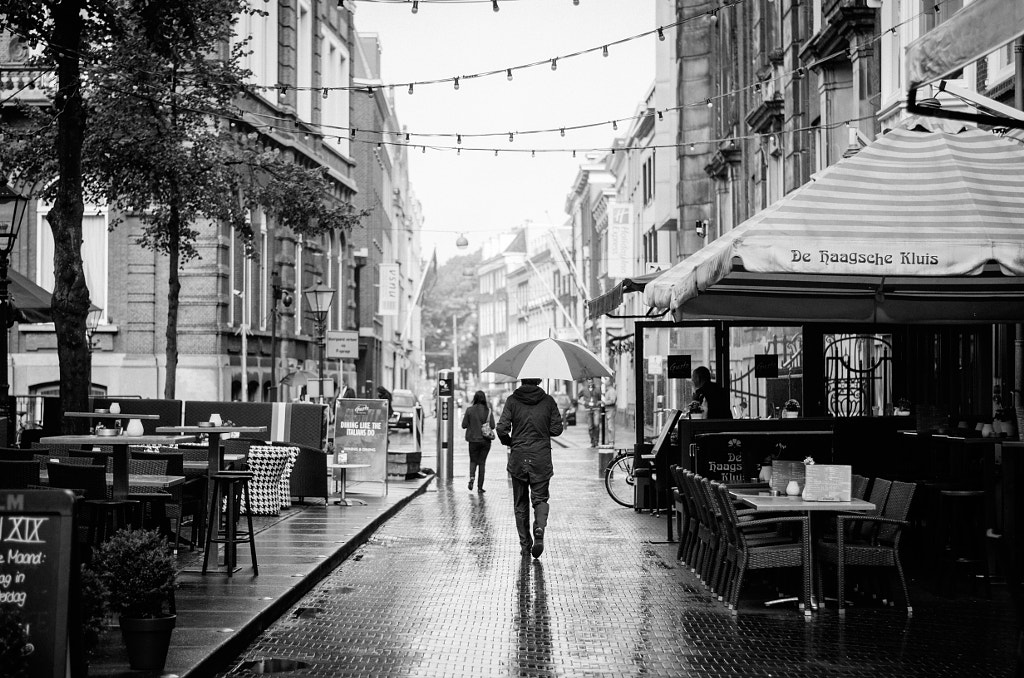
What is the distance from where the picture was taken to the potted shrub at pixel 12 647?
19.0 feet

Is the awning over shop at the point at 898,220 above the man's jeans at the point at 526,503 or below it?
above

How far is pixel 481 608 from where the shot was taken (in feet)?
36.9

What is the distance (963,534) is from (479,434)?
48.4 feet

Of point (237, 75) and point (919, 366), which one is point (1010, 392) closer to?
point (919, 366)

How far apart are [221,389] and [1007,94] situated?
63.0 ft

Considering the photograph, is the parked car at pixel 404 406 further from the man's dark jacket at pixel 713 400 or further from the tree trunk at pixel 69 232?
the tree trunk at pixel 69 232

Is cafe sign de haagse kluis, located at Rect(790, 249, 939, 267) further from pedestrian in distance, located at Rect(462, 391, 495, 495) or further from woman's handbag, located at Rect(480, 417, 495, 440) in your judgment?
woman's handbag, located at Rect(480, 417, 495, 440)

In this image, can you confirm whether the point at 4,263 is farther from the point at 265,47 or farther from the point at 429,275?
the point at 429,275

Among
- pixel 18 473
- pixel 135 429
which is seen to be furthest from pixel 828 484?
pixel 18 473

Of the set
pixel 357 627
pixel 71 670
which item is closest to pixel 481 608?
pixel 357 627

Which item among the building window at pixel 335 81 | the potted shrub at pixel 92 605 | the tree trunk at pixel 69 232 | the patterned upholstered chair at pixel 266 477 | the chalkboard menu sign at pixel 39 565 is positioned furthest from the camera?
the building window at pixel 335 81

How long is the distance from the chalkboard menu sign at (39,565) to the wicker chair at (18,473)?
3.24m

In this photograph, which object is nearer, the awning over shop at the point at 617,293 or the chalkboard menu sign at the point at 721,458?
the chalkboard menu sign at the point at 721,458

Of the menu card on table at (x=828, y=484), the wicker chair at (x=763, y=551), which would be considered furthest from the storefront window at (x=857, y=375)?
the wicker chair at (x=763, y=551)
